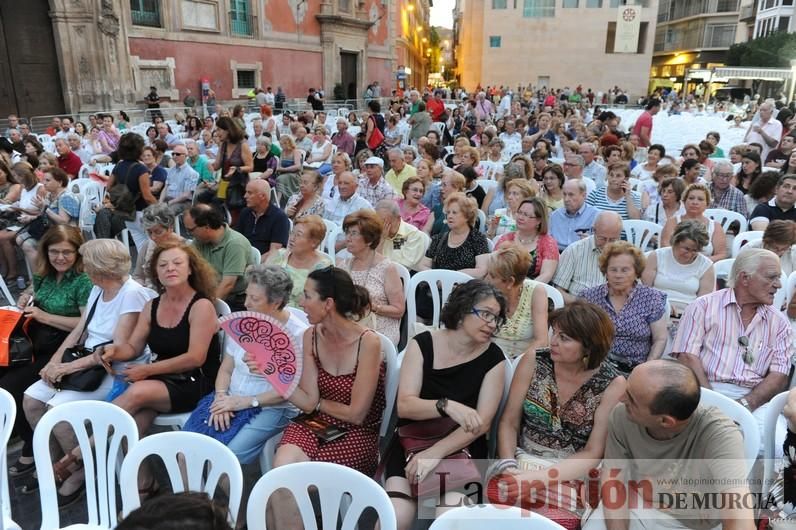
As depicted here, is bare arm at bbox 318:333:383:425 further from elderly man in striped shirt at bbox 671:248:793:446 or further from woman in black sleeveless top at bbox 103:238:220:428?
elderly man in striped shirt at bbox 671:248:793:446

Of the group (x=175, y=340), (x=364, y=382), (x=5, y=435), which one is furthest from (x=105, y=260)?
(x=364, y=382)

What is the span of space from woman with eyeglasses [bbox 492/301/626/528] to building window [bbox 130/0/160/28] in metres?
17.7

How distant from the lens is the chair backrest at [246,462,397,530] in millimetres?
1754

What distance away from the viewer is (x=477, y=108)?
15.2 meters

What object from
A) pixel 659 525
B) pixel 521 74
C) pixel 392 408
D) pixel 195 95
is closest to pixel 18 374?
pixel 392 408

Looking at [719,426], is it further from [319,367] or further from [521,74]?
[521,74]

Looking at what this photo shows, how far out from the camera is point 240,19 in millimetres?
19734

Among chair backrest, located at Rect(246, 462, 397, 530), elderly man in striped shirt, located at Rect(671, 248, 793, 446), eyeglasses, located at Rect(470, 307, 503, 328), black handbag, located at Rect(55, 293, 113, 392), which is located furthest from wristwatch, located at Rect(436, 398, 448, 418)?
black handbag, located at Rect(55, 293, 113, 392)

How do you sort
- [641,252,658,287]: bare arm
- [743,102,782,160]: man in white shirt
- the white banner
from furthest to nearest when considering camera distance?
the white banner
[743,102,782,160]: man in white shirt
[641,252,658,287]: bare arm

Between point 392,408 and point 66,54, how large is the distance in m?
16.1

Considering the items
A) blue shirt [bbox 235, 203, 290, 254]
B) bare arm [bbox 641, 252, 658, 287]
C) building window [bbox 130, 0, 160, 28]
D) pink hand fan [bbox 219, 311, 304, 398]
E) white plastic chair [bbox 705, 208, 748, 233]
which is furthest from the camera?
building window [bbox 130, 0, 160, 28]

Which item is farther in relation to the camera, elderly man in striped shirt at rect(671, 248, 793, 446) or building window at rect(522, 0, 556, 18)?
building window at rect(522, 0, 556, 18)

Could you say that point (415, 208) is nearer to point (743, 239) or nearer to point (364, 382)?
point (743, 239)

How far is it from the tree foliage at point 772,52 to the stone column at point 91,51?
39.1 metres
